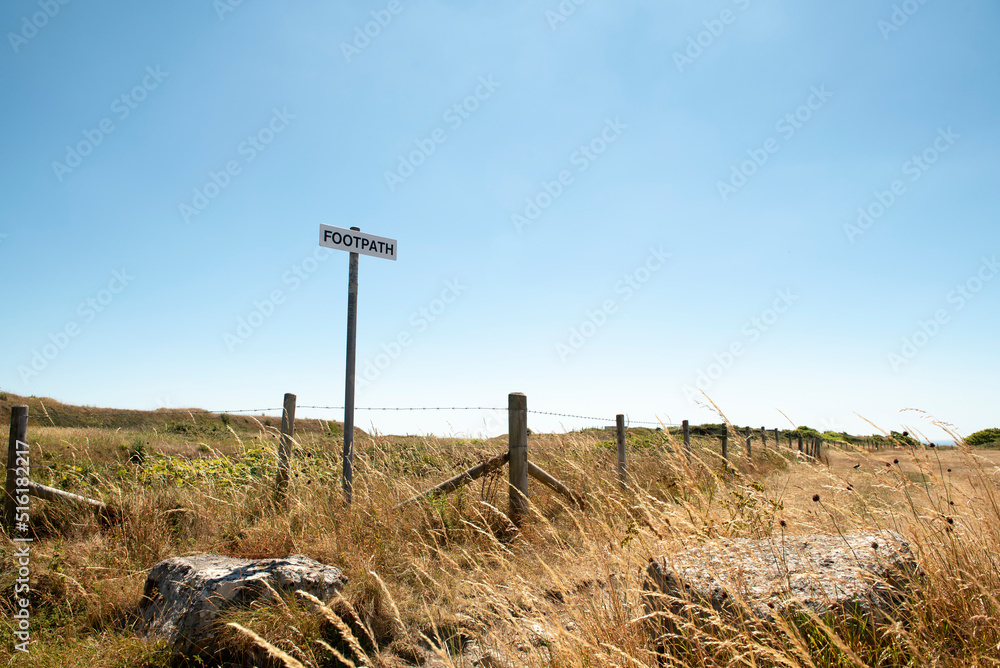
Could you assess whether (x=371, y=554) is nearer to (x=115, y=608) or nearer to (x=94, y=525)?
(x=115, y=608)

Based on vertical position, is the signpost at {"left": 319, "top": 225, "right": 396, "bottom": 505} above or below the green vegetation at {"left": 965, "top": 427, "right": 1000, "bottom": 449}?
above

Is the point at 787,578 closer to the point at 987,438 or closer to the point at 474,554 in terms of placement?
the point at 474,554

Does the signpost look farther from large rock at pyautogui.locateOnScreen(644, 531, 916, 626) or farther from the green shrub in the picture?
the green shrub

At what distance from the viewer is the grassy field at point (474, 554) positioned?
91.3 inches

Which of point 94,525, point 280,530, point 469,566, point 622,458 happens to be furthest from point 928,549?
point 94,525

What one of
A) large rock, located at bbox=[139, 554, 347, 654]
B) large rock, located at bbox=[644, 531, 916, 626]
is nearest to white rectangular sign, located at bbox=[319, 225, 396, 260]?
large rock, located at bbox=[139, 554, 347, 654]

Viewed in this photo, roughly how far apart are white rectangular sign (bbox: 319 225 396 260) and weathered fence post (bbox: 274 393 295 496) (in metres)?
1.90

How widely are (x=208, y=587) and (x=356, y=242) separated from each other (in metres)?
3.54

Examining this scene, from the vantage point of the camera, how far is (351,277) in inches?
230

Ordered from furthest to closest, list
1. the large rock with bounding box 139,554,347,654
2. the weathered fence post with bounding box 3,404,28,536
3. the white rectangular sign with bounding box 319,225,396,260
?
the white rectangular sign with bounding box 319,225,396,260
the weathered fence post with bounding box 3,404,28,536
the large rock with bounding box 139,554,347,654

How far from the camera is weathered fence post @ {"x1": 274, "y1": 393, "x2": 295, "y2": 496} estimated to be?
5.70 m

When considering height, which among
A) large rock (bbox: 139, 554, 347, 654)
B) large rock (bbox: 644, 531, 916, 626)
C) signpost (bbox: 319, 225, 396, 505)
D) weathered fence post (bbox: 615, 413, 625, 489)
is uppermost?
signpost (bbox: 319, 225, 396, 505)

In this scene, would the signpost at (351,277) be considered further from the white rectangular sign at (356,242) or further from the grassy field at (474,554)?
the grassy field at (474,554)

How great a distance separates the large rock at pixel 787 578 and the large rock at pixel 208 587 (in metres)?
2.26
